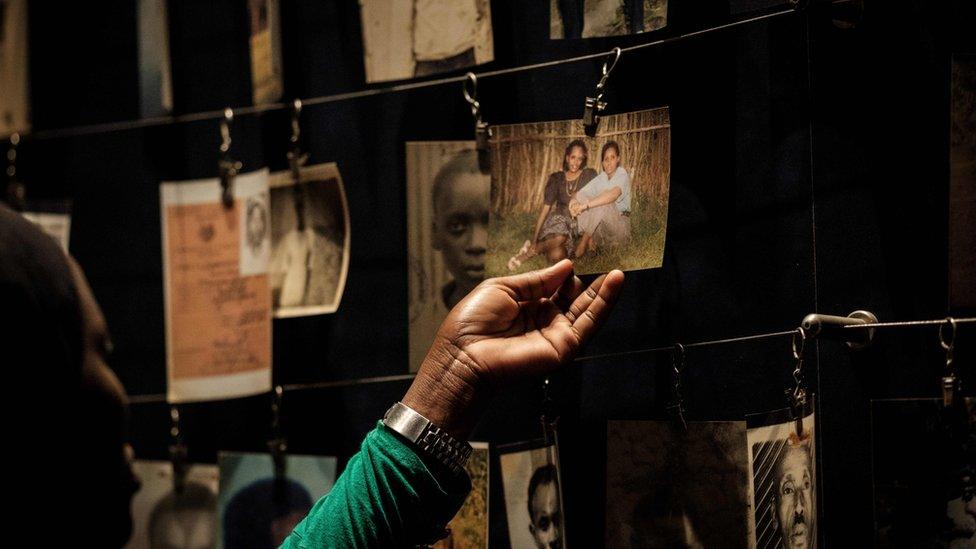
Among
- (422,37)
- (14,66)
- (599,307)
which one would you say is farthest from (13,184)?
(599,307)

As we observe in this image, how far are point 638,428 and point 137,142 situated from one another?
1.02 meters

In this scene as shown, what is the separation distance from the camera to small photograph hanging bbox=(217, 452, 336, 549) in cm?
137

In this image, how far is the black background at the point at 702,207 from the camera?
3.01 feet

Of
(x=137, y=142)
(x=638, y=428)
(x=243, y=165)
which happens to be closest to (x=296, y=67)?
(x=243, y=165)

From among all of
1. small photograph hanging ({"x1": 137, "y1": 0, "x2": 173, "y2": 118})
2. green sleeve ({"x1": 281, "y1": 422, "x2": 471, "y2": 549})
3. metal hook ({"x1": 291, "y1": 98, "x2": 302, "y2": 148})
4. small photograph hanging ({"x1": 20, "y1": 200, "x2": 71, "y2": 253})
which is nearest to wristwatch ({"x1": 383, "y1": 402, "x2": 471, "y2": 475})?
green sleeve ({"x1": 281, "y1": 422, "x2": 471, "y2": 549})

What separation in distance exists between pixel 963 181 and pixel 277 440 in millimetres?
974

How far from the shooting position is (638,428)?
106 cm

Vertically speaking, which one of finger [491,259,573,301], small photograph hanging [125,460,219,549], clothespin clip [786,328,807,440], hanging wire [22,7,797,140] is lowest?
small photograph hanging [125,460,219,549]

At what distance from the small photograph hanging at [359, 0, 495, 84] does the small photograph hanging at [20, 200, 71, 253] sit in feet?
2.35

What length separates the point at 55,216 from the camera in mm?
1688

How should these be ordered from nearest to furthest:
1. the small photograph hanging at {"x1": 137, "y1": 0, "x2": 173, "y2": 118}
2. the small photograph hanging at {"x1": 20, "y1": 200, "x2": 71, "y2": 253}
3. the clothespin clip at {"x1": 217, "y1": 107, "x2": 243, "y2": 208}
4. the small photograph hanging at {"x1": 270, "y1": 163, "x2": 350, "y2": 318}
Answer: the small photograph hanging at {"x1": 270, "y1": 163, "x2": 350, "y2": 318}, the clothespin clip at {"x1": 217, "y1": 107, "x2": 243, "y2": 208}, the small photograph hanging at {"x1": 137, "y1": 0, "x2": 173, "y2": 118}, the small photograph hanging at {"x1": 20, "y1": 200, "x2": 71, "y2": 253}

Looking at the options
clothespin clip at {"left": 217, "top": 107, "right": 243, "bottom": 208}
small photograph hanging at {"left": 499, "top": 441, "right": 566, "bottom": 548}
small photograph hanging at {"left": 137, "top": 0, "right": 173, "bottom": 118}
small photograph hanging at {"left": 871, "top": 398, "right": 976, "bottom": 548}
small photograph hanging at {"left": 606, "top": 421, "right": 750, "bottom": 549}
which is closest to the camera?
small photograph hanging at {"left": 871, "top": 398, "right": 976, "bottom": 548}

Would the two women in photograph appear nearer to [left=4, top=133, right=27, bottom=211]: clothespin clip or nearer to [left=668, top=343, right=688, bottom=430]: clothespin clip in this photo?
[left=668, top=343, right=688, bottom=430]: clothespin clip

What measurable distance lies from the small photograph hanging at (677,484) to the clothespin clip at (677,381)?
0.05 ft
